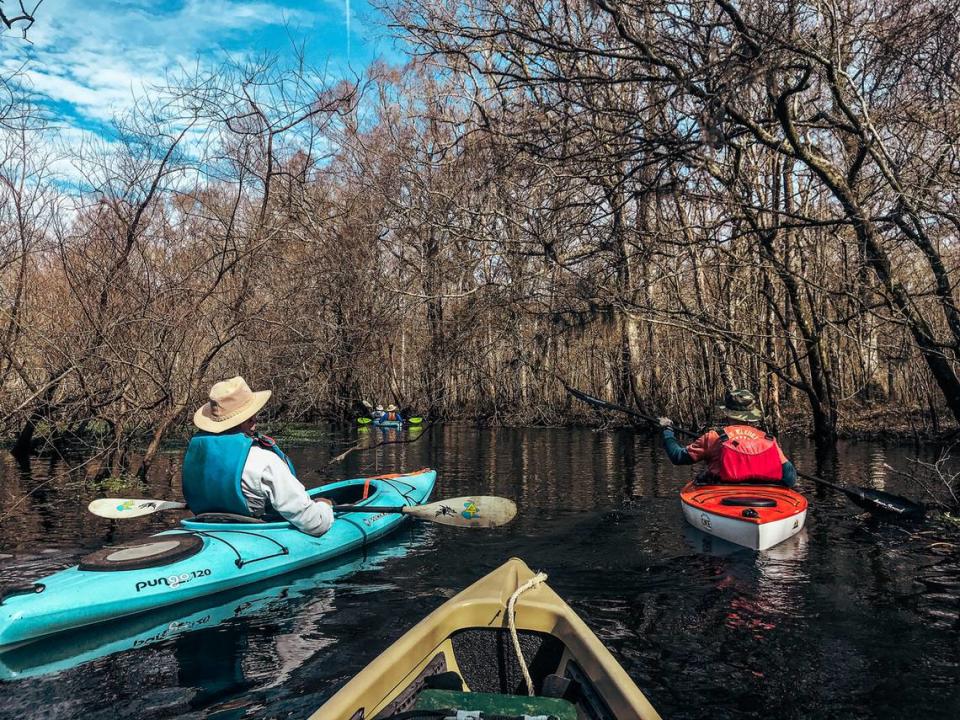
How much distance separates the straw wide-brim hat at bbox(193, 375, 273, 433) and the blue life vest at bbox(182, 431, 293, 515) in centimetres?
9

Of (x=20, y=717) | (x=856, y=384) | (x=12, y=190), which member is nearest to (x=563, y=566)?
(x=20, y=717)

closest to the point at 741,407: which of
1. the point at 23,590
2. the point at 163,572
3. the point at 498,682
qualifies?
the point at 498,682

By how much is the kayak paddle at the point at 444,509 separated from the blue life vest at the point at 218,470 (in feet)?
3.18

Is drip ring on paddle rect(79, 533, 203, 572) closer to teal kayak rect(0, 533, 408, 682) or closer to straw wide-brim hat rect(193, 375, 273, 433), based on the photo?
teal kayak rect(0, 533, 408, 682)

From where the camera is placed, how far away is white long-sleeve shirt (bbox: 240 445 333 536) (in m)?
5.31

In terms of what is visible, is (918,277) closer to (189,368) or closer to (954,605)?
(954,605)

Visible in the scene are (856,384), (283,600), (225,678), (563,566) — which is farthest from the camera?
(856,384)

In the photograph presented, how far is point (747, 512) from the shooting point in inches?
231

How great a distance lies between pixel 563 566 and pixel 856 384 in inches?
520

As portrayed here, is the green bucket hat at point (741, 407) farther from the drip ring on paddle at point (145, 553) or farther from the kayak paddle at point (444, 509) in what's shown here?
the drip ring on paddle at point (145, 553)

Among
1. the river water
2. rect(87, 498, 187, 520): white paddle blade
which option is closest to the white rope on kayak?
the river water

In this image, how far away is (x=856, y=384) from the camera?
16.4m

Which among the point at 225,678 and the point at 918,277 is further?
the point at 918,277

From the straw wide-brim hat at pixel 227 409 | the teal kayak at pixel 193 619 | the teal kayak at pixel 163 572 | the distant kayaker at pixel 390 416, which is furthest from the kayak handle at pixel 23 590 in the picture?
the distant kayaker at pixel 390 416
